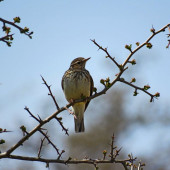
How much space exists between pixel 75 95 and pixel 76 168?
36.8 ft

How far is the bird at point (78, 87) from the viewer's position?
7219mm

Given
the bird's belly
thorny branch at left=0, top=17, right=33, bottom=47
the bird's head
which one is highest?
the bird's head

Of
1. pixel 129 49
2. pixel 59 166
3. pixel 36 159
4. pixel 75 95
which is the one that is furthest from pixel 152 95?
pixel 59 166

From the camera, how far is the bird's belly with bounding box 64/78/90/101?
720 centimetres

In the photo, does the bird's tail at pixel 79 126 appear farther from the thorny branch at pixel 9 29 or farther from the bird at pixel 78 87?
the thorny branch at pixel 9 29

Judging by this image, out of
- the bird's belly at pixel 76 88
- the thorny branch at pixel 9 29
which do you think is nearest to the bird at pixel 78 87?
→ the bird's belly at pixel 76 88

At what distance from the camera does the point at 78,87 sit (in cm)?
720

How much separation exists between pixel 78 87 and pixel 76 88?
42mm

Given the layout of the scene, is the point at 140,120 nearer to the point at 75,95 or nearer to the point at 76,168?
the point at 76,168

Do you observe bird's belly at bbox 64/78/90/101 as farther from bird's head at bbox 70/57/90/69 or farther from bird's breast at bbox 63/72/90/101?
bird's head at bbox 70/57/90/69

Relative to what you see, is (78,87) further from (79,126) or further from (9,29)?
(9,29)

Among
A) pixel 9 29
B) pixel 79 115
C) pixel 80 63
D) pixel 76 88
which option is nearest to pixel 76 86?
pixel 76 88

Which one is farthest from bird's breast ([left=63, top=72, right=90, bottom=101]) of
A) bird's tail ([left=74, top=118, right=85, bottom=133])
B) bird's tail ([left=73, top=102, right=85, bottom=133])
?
bird's tail ([left=74, top=118, right=85, bottom=133])

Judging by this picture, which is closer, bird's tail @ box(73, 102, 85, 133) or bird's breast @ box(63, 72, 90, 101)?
bird's breast @ box(63, 72, 90, 101)
